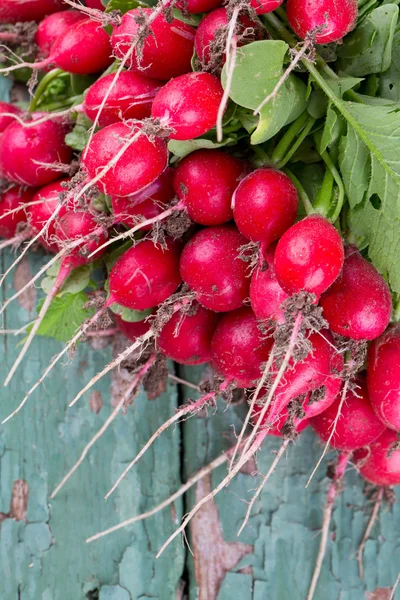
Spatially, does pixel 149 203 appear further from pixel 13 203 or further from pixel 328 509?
pixel 328 509

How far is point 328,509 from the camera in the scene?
38.7 inches

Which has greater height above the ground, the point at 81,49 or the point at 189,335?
the point at 81,49

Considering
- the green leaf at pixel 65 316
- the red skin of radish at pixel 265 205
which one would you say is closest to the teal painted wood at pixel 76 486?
the green leaf at pixel 65 316

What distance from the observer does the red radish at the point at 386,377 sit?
0.80 m

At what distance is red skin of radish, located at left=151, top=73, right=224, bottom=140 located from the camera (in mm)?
673

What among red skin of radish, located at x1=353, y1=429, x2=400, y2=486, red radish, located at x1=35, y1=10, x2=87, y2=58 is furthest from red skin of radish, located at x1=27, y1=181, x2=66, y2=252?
red skin of radish, located at x1=353, y1=429, x2=400, y2=486

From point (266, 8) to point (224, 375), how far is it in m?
0.46

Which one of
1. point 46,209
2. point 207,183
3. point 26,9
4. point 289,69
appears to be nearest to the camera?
point 289,69

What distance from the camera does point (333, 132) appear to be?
735mm

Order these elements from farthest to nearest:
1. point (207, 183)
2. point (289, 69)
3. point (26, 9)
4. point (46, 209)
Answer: point (26, 9), point (46, 209), point (207, 183), point (289, 69)

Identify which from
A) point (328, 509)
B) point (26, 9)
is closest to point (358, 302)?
point (328, 509)

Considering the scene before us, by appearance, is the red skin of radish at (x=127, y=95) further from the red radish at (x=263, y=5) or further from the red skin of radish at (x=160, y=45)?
the red radish at (x=263, y=5)

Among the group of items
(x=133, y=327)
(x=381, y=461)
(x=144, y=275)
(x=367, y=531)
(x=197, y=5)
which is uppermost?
(x=197, y=5)

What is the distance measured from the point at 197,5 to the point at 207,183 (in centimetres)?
21
